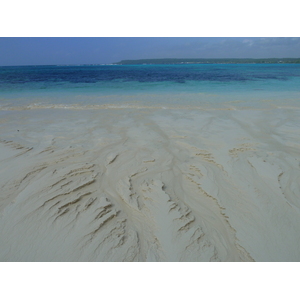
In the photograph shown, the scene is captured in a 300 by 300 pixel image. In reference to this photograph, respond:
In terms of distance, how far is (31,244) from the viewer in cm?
214

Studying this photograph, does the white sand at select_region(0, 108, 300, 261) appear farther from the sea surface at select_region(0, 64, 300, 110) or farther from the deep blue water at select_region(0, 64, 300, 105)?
the deep blue water at select_region(0, 64, 300, 105)

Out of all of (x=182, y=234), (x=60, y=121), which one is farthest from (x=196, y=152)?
(x=60, y=121)

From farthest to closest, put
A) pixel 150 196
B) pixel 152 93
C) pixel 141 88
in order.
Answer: pixel 141 88 < pixel 152 93 < pixel 150 196

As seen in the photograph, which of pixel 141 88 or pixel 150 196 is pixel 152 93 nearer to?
pixel 141 88

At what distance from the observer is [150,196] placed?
2768 mm

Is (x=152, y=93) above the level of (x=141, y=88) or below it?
below

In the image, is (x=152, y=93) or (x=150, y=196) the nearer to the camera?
(x=150, y=196)

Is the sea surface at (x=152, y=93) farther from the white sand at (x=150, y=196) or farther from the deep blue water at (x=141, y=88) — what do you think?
the white sand at (x=150, y=196)

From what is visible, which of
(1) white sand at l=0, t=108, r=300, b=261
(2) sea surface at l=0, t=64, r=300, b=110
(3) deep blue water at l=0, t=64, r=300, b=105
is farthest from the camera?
(3) deep blue water at l=0, t=64, r=300, b=105

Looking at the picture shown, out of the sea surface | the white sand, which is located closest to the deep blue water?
the sea surface

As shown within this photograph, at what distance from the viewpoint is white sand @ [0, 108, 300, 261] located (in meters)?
2.11

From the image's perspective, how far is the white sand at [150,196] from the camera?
83.0 inches

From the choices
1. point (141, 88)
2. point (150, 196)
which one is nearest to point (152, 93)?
point (141, 88)

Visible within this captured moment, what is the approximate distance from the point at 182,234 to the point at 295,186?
73.4 inches
